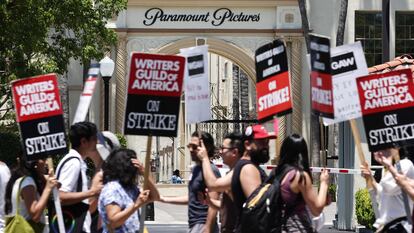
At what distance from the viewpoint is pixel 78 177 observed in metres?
11.1

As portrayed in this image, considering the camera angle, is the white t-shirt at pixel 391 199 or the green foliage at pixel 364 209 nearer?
the white t-shirt at pixel 391 199

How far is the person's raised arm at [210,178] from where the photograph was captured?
37.1ft

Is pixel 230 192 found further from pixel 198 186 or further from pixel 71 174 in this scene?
pixel 71 174

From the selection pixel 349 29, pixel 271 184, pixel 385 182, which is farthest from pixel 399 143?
pixel 349 29

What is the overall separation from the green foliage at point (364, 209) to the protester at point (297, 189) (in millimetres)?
14174

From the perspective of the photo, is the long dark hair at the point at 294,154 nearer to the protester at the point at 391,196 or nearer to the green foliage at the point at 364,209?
the protester at the point at 391,196

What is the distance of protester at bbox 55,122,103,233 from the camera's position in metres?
11.0

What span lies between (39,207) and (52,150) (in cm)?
65

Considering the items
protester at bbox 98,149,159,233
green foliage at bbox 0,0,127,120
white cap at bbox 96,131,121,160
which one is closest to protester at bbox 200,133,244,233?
white cap at bbox 96,131,121,160

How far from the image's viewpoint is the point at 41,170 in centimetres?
1130

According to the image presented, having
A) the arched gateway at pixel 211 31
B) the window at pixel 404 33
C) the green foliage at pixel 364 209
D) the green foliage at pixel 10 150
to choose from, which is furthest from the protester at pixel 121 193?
the window at pixel 404 33

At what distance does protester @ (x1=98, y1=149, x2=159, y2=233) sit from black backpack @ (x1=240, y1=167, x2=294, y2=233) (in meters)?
0.83

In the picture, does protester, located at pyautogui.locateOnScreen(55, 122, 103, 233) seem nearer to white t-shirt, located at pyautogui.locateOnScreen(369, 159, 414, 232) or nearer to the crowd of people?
the crowd of people

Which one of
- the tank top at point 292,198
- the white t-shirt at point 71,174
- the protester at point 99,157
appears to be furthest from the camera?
the protester at point 99,157
